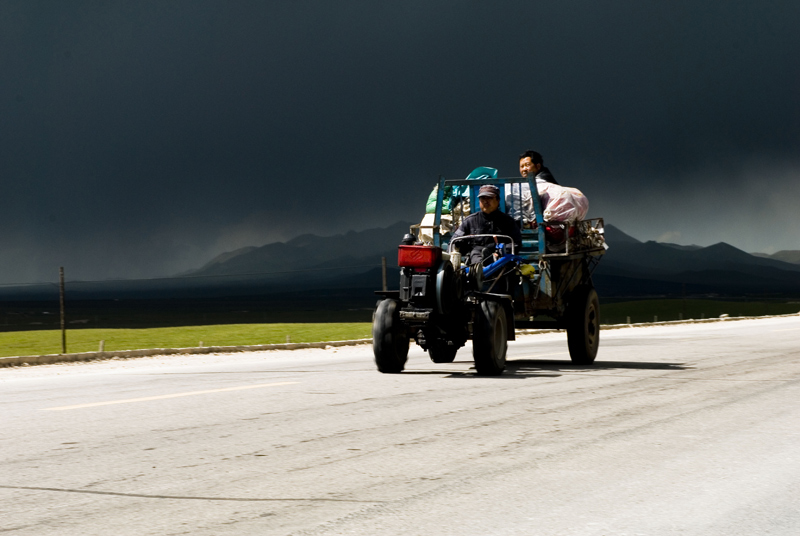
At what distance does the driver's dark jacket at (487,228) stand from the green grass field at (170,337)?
18.4 m

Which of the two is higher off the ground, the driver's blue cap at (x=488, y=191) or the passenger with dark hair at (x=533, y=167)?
the passenger with dark hair at (x=533, y=167)

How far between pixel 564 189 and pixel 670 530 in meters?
10.4

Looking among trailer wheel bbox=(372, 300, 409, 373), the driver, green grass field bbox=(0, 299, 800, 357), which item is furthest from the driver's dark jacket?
green grass field bbox=(0, 299, 800, 357)

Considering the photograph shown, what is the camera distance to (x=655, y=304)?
495ft

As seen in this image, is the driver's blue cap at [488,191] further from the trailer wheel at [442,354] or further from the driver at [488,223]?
the trailer wheel at [442,354]

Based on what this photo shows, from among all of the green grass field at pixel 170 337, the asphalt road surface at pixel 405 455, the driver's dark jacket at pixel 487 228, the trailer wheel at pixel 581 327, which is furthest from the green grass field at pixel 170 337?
the asphalt road surface at pixel 405 455

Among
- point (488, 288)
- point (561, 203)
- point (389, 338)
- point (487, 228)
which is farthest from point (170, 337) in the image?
point (488, 288)

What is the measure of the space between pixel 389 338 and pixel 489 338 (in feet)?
4.63

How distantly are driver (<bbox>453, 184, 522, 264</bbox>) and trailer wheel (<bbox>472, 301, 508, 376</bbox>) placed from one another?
118 centimetres

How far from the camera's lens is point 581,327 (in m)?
15.6

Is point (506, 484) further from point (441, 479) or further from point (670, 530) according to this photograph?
point (670, 530)

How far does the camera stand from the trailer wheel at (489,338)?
42.0ft

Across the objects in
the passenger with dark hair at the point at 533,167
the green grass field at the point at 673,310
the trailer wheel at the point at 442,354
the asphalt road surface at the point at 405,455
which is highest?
the passenger with dark hair at the point at 533,167

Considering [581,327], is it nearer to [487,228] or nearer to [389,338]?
[487,228]
